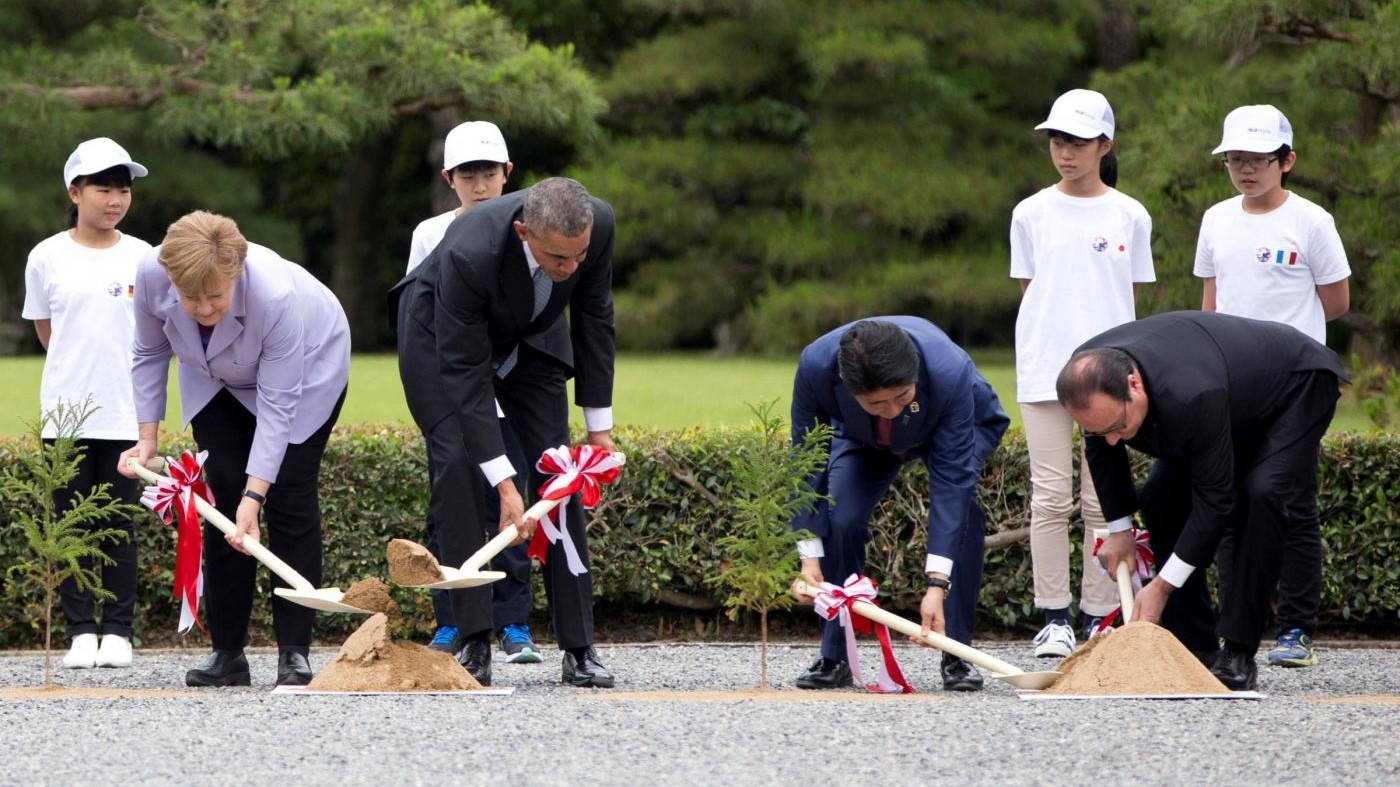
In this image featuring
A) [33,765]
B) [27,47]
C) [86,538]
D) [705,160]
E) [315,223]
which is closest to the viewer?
[33,765]

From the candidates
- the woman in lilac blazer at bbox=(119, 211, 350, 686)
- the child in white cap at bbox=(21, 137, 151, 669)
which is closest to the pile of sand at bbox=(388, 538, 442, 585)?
the woman in lilac blazer at bbox=(119, 211, 350, 686)

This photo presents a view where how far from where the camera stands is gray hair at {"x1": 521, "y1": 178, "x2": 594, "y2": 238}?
14.6 feet

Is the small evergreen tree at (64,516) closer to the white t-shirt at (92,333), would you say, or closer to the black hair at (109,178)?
the white t-shirt at (92,333)

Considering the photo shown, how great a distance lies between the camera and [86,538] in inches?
205

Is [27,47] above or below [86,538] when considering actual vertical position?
above

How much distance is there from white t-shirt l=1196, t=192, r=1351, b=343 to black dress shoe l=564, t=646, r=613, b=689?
2.51m

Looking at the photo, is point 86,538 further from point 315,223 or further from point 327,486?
point 315,223

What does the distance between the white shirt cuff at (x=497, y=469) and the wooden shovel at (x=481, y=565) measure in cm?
12

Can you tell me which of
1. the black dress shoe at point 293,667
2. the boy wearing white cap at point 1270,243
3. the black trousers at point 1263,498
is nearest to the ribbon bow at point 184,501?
the black dress shoe at point 293,667

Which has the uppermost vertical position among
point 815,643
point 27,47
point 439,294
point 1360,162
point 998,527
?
point 27,47

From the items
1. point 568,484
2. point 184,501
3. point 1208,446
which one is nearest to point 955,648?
point 1208,446

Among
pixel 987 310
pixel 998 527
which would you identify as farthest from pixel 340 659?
pixel 987 310

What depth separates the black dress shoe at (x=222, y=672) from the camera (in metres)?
5.13

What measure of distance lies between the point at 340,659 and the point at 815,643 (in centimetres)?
218
